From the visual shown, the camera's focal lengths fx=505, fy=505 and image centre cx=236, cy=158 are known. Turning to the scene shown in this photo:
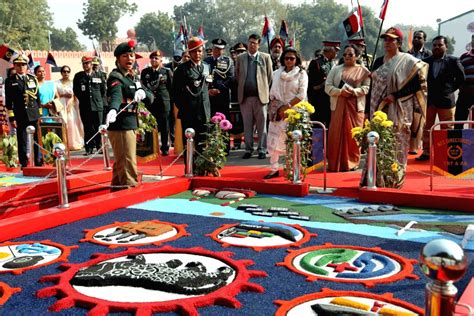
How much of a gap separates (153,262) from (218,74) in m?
6.42

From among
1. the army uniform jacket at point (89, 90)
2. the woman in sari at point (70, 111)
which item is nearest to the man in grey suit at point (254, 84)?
the army uniform jacket at point (89, 90)

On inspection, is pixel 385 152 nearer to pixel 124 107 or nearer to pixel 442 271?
pixel 124 107

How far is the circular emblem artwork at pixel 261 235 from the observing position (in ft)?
13.9

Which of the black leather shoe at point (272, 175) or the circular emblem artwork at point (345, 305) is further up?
the black leather shoe at point (272, 175)

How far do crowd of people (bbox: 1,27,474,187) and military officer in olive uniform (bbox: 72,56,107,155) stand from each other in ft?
0.07

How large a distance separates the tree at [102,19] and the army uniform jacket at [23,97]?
51.8 m

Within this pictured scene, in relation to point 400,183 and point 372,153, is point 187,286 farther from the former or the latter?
point 400,183

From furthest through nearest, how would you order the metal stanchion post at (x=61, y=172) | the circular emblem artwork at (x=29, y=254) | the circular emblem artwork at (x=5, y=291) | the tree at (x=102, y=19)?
the tree at (x=102, y=19), the metal stanchion post at (x=61, y=172), the circular emblem artwork at (x=29, y=254), the circular emblem artwork at (x=5, y=291)

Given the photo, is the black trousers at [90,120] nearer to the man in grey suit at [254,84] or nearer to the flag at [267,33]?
the man in grey suit at [254,84]

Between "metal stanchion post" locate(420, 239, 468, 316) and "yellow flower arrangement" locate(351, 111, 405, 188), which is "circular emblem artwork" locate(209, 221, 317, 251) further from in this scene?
"metal stanchion post" locate(420, 239, 468, 316)

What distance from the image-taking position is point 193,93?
7.36m

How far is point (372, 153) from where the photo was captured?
18.8 ft

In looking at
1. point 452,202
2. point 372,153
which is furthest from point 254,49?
point 452,202

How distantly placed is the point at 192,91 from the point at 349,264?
4.31 meters
